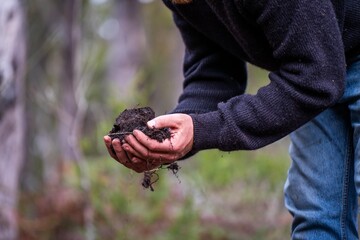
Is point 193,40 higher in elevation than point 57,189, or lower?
higher

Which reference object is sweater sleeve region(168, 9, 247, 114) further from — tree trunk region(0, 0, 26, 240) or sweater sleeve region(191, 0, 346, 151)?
tree trunk region(0, 0, 26, 240)

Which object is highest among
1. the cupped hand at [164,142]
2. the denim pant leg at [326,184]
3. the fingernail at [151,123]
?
the fingernail at [151,123]

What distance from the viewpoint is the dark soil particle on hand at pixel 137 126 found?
6.75 feet

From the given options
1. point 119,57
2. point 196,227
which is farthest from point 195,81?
point 119,57

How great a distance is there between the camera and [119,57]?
11195mm

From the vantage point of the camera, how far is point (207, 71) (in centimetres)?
272

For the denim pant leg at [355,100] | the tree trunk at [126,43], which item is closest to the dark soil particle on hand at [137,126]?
the denim pant leg at [355,100]

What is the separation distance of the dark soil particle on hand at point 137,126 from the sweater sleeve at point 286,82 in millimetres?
133

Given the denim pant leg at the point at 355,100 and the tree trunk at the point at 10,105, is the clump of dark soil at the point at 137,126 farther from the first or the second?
the tree trunk at the point at 10,105

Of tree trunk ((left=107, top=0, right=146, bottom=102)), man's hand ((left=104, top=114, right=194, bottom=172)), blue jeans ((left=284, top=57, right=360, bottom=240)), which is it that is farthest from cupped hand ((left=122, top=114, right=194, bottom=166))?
tree trunk ((left=107, top=0, right=146, bottom=102))

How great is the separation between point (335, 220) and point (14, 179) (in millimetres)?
2750

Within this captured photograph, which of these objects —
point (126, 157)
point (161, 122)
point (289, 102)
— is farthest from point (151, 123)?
point (289, 102)

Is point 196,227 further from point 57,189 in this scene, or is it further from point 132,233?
point 57,189

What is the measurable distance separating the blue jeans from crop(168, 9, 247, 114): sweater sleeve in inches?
15.8
